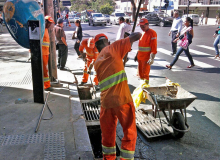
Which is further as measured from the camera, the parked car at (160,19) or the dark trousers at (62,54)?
the parked car at (160,19)

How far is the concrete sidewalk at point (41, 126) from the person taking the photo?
3.58 meters

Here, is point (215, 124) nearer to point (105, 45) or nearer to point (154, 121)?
point (154, 121)

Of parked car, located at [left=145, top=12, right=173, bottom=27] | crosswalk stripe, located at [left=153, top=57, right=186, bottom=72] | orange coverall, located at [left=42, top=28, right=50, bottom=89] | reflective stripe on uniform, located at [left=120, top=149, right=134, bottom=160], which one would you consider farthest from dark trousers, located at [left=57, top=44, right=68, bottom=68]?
parked car, located at [left=145, top=12, right=173, bottom=27]

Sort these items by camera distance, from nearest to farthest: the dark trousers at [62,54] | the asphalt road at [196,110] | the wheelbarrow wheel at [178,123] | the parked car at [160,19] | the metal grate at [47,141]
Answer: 1. the metal grate at [47,141]
2. the asphalt road at [196,110]
3. the wheelbarrow wheel at [178,123]
4. the dark trousers at [62,54]
5. the parked car at [160,19]

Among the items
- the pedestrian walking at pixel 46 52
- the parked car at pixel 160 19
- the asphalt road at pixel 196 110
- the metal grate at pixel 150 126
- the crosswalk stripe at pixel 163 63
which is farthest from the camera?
the parked car at pixel 160 19

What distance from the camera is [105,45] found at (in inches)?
140

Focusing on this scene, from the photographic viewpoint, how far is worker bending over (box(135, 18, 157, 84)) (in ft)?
21.2

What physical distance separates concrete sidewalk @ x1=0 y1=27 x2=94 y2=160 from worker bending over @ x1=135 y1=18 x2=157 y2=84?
6.30ft

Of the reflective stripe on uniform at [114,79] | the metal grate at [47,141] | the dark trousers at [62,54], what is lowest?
the metal grate at [47,141]

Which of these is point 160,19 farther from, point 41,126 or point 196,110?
point 41,126

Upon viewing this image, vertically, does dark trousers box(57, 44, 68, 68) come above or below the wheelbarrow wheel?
above

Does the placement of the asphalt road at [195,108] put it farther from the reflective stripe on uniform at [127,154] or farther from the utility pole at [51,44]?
the utility pole at [51,44]

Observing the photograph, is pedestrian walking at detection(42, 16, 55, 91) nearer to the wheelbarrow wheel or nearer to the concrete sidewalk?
the concrete sidewalk

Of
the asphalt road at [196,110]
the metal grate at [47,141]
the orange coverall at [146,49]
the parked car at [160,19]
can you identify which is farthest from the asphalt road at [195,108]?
the parked car at [160,19]
